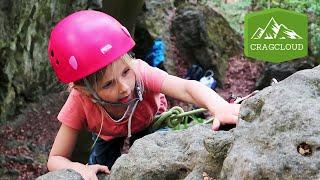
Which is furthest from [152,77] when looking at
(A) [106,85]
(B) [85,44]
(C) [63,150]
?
(C) [63,150]

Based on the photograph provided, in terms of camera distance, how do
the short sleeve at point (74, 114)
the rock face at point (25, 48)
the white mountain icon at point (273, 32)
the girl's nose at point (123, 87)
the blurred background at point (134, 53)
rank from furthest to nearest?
the white mountain icon at point (273, 32), the blurred background at point (134, 53), the rock face at point (25, 48), the short sleeve at point (74, 114), the girl's nose at point (123, 87)

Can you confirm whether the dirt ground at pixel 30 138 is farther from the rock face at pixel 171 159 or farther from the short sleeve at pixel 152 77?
the rock face at pixel 171 159

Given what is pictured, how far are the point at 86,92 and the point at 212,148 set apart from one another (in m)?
0.94

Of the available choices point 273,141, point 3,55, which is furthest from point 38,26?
point 273,141

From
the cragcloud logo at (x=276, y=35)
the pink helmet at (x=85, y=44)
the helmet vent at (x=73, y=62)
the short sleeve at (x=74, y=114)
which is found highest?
the pink helmet at (x=85, y=44)

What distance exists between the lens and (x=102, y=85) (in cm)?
257

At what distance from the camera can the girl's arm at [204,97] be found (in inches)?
85.1

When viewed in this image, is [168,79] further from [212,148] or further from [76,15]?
[212,148]

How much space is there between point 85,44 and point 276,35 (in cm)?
722

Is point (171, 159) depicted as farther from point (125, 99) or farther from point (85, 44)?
point (85, 44)

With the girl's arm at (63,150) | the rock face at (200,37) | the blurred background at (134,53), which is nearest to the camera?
the girl's arm at (63,150)

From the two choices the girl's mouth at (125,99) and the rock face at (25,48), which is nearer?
the girl's mouth at (125,99)

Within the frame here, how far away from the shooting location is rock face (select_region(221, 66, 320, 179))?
1.60 m

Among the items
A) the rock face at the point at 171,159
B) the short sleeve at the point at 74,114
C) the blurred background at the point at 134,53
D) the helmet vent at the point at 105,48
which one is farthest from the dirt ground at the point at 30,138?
the rock face at the point at 171,159
